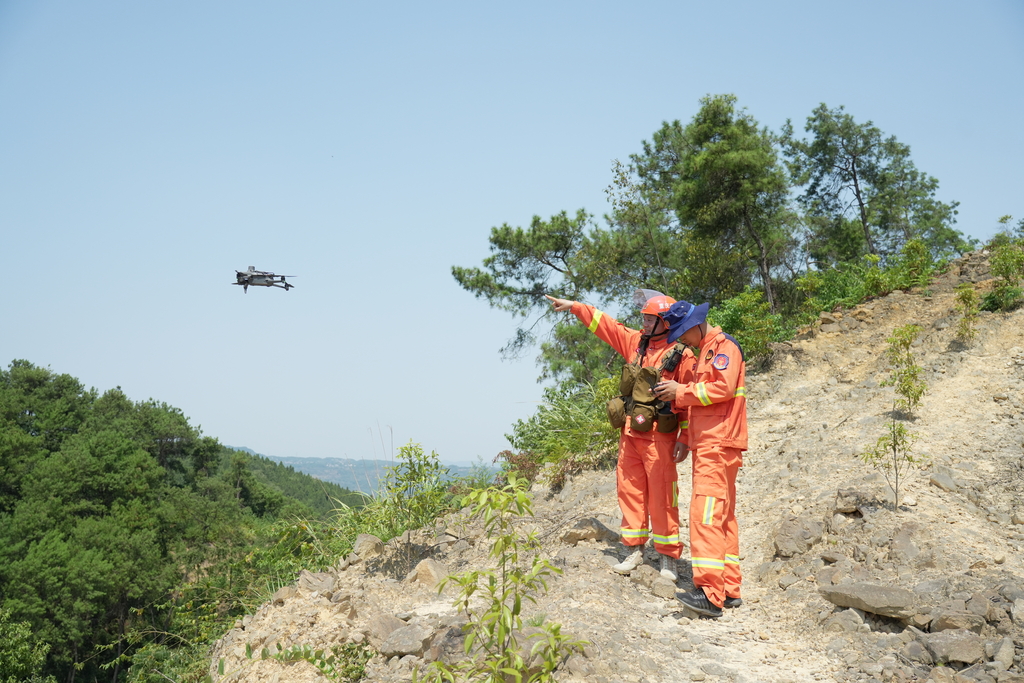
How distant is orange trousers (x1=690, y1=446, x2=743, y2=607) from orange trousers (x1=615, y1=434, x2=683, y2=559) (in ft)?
1.15

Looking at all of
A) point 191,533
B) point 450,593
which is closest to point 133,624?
point 191,533

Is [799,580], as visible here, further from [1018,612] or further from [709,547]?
[1018,612]

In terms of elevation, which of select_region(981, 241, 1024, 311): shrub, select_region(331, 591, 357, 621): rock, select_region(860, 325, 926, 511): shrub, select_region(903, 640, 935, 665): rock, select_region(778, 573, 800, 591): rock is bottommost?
select_region(331, 591, 357, 621): rock

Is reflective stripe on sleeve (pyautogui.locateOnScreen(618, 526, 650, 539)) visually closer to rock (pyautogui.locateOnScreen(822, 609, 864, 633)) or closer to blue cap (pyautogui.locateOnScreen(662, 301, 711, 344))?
rock (pyautogui.locateOnScreen(822, 609, 864, 633))

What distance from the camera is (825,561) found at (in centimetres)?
469

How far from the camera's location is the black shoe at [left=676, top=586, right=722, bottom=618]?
4.27 m

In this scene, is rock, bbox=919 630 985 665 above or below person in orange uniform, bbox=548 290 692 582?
below

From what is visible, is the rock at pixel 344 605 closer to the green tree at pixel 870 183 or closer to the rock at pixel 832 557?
the rock at pixel 832 557

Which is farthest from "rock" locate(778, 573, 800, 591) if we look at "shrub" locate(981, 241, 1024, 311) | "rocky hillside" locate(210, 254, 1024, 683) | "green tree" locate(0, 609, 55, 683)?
"green tree" locate(0, 609, 55, 683)

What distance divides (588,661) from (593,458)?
428 cm

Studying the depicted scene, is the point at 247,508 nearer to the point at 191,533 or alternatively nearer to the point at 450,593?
the point at 191,533

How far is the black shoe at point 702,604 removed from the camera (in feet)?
14.0

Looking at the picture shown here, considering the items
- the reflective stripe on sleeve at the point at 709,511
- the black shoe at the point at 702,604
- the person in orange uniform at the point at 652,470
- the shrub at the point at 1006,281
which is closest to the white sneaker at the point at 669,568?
the person in orange uniform at the point at 652,470

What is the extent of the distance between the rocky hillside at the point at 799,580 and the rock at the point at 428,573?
0.01 meters
